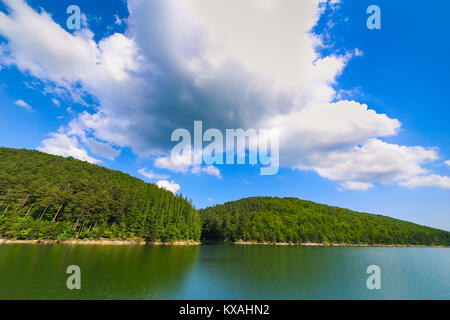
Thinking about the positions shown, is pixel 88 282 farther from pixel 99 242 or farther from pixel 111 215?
pixel 111 215

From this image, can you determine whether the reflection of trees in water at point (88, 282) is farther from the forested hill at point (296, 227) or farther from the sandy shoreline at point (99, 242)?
the forested hill at point (296, 227)

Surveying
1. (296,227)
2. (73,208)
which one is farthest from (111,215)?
(296,227)

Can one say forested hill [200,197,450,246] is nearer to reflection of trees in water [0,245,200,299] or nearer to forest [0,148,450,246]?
forest [0,148,450,246]

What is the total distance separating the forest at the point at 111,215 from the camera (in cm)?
5150

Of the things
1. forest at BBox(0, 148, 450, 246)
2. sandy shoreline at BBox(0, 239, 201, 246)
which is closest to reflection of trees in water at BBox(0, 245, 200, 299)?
sandy shoreline at BBox(0, 239, 201, 246)

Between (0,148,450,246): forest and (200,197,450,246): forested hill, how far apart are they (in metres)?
0.61

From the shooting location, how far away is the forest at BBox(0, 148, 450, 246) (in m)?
51.5

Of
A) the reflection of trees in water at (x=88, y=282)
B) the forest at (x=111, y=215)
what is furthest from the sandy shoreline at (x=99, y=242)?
the reflection of trees in water at (x=88, y=282)

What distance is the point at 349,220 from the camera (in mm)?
151000

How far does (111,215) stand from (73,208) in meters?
11.7

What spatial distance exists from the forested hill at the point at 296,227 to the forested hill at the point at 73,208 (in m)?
30.3

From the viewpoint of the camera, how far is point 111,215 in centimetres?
6506
